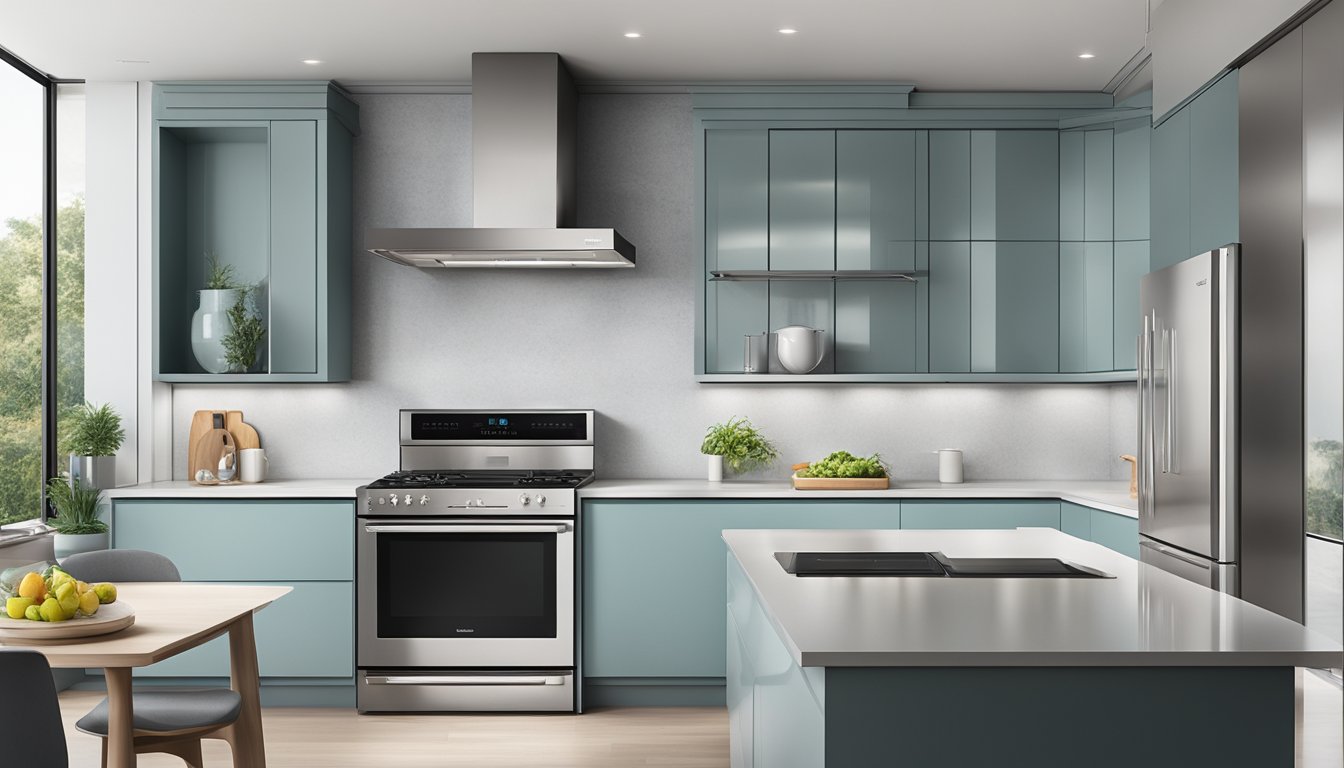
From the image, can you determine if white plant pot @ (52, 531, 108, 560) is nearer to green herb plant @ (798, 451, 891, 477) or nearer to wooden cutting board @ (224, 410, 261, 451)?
wooden cutting board @ (224, 410, 261, 451)

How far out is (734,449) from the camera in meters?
4.55

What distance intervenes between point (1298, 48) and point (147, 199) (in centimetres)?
432

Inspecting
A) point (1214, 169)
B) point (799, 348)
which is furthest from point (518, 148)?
point (1214, 169)

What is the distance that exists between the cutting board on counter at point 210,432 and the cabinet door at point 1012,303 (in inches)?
127

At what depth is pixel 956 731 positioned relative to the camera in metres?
1.61

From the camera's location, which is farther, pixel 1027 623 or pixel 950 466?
pixel 950 466

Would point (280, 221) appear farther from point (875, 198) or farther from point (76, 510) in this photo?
point (875, 198)

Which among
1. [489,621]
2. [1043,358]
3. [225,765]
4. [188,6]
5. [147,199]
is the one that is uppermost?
[188,6]

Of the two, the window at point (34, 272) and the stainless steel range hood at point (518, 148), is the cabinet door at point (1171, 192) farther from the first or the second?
the window at point (34, 272)

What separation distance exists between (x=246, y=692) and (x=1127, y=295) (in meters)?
3.62

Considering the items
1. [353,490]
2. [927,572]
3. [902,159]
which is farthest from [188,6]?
[927,572]

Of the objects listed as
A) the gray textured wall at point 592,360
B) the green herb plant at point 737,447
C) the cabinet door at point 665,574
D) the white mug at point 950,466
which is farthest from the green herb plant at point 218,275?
the white mug at point 950,466

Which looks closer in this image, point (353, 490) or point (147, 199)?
point (353, 490)

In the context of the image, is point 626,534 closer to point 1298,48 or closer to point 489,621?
point 489,621
